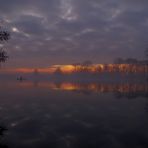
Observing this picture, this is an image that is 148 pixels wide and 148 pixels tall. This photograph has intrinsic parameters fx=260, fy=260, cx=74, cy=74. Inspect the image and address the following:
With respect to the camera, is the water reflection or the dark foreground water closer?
the dark foreground water

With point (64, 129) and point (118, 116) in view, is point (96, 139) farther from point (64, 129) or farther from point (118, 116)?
point (118, 116)

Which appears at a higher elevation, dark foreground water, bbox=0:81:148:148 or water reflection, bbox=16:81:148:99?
water reflection, bbox=16:81:148:99

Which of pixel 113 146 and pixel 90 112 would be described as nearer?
pixel 113 146

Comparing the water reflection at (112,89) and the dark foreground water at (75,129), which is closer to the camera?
the dark foreground water at (75,129)

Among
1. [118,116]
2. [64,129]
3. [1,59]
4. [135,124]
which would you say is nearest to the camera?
[1,59]

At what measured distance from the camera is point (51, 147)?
22219mm

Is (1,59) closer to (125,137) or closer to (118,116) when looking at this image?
(125,137)

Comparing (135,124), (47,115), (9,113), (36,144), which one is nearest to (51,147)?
(36,144)

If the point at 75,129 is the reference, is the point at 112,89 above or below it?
above

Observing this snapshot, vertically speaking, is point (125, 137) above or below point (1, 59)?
below

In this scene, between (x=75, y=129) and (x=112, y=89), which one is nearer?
(x=75, y=129)

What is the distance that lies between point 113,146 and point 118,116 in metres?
14.4

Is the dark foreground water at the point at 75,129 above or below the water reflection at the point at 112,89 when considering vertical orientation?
below

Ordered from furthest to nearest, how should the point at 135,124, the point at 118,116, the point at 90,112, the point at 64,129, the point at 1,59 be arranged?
1. the point at 90,112
2. the point at 118,116
3. the point at 135,124
4. the point at 64,129
5. the point at 1,59
